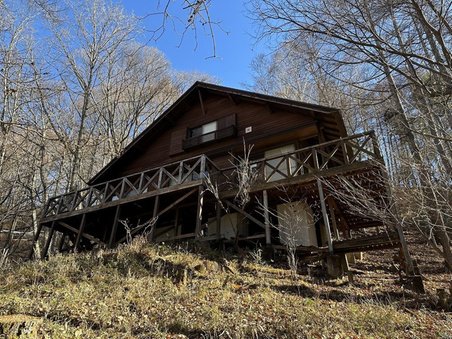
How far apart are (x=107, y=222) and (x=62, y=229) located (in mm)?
2009

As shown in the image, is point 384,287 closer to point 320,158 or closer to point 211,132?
point 320,158

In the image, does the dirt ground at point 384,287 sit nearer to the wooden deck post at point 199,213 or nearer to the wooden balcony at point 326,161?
the wooden balcony at point 326,161

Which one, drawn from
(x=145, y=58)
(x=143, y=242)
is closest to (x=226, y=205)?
(x=143, y=242)

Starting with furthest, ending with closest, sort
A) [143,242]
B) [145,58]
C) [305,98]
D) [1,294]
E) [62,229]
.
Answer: [145,58] → [305,98] → [62,229] → [143,242] → [1,294]

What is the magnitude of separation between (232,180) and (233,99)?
4.56 meters

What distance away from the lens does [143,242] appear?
8.90 metres

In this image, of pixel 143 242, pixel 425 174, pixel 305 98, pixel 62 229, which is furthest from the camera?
pixel 305 98

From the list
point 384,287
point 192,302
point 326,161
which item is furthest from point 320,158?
point 192,302

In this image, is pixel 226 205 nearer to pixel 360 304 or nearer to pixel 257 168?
pixel 257 168

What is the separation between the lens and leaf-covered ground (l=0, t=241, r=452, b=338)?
463 cm

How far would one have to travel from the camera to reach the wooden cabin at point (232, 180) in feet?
32.3

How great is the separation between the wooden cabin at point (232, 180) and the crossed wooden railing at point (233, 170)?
45 millimetres

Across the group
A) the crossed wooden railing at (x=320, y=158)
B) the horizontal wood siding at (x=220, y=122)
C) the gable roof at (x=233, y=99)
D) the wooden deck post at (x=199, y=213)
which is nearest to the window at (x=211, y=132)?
the horizontal wood siding at (x=220, y=122)

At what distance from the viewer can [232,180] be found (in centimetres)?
1199
